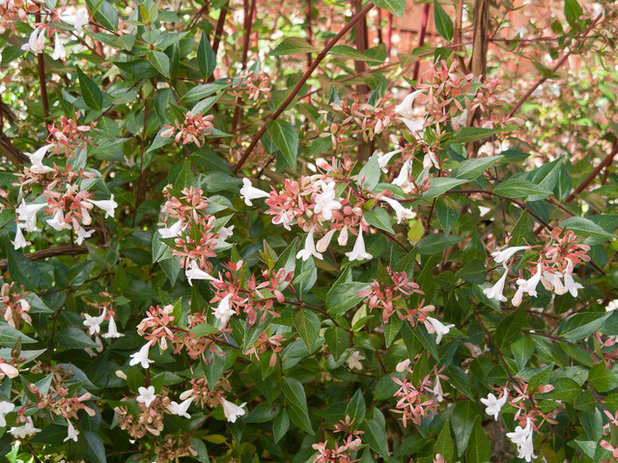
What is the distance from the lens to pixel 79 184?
1.01m

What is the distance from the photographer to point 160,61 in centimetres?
111

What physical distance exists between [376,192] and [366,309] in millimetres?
287

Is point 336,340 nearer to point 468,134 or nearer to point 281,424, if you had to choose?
point 281,424

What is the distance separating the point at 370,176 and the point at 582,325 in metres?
0.47

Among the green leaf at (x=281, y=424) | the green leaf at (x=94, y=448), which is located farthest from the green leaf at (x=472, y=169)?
the green leaf at (x=94, y=448)

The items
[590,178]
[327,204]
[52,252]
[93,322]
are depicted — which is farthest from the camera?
[590,178]

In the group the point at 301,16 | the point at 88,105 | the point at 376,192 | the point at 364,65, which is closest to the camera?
the point at 376,192

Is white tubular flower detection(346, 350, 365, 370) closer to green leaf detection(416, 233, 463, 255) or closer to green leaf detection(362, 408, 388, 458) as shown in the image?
green leaf detection(362, 408, 388, 458)

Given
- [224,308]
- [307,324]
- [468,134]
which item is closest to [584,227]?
[468,134]

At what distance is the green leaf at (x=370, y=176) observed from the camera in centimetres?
83

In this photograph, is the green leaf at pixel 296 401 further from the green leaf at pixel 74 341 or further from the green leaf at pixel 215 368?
the green leaf at pixel 74 341

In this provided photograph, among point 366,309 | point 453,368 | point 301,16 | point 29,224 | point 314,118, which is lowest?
point 453,368

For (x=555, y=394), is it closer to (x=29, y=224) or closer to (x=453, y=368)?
(x=453, y=368)

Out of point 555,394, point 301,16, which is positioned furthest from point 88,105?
point 301,16
